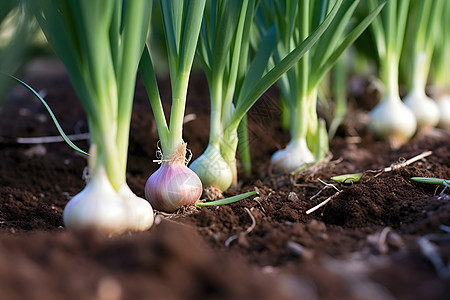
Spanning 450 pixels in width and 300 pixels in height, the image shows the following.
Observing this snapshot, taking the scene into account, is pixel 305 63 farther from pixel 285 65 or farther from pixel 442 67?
pixel 442 67

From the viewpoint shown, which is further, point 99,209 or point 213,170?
point 213,170

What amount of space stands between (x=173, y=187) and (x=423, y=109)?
4.81 feet

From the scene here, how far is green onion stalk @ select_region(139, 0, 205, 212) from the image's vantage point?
1126mm

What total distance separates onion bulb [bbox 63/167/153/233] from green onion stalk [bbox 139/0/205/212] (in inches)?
6.5

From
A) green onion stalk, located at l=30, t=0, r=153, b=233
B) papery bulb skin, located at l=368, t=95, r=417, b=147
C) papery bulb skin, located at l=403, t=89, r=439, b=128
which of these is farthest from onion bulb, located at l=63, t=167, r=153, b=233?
papery bulb skin, located at l=403, t=89, r=439, b=128

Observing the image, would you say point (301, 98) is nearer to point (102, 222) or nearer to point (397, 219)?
point (397, 219)

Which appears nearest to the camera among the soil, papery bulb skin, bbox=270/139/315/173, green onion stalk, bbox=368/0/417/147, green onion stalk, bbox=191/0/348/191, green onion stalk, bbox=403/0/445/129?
the soil

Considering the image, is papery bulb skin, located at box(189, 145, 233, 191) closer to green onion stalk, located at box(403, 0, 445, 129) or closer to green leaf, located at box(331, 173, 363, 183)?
green leaf, located at box(331, 173, 363, 183)

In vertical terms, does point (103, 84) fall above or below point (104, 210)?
above

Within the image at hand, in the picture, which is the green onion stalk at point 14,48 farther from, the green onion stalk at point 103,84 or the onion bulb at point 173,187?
the onion bulb at point 173,187

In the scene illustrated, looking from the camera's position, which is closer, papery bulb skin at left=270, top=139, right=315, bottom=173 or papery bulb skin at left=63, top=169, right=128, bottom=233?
papery bulb skin at left=63, top=169, right=128, bottom=233

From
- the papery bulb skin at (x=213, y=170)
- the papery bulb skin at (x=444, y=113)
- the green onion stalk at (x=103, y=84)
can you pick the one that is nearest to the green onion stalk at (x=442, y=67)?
the papery bulb skin at (x=444, y=113)

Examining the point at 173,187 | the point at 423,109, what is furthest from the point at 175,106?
the point at 423,109

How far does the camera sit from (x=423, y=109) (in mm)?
2160
